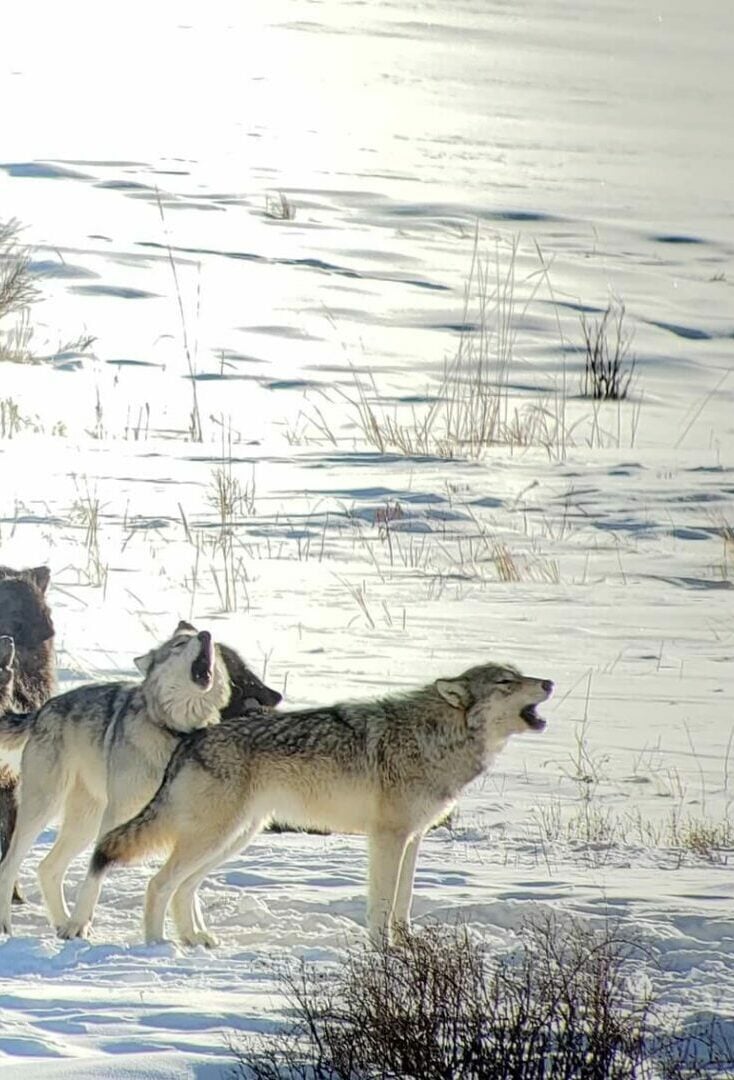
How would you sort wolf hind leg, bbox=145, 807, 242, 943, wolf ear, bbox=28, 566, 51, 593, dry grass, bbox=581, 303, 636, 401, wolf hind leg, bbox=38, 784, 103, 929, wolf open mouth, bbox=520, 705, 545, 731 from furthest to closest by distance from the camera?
dry grass, bbox=581, 303, 636, 401
wolf ear, bbox=28, 566, 51, 593
wolf hind leg, bbox=38, 784, 103, 929
wolf open mouth, bbox=520, 705, 545, 731
wolf hind leg, bbox=145, 807, 242, 943

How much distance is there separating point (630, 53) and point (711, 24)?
38.6 feet

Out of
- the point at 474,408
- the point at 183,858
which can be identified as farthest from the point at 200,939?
the point at 474,408

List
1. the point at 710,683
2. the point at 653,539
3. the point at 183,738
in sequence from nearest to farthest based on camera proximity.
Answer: the point at 183,738, the point at 710,683, the point at 653,539

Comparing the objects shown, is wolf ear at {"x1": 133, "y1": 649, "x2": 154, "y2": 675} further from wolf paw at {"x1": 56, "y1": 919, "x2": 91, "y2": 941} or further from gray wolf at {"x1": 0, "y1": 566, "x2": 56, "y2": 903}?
gray wolf at {"x1": 0, "y1": 566, "x2": 56, "y2": 903}

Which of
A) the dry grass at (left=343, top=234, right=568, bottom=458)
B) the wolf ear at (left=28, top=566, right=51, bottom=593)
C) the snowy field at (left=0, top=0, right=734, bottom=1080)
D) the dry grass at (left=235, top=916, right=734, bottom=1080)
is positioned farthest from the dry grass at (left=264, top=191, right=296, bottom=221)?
the dry grass at (left=235, top=916, right=734, bottom=1080)

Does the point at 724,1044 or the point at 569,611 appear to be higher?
the point at 724,1044

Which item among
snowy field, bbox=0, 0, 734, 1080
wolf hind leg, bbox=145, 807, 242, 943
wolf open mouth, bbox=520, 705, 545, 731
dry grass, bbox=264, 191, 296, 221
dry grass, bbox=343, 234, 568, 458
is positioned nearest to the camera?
wolf hind leg, bbox=145, 807, 242, 943

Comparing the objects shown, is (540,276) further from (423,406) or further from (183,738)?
(183,738)

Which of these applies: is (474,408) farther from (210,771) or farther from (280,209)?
(210,771)

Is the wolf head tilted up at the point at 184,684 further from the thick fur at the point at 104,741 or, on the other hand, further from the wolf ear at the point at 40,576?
the wolf ear at the point at 40,576

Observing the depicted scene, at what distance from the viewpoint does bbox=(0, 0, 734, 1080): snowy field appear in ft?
24.4

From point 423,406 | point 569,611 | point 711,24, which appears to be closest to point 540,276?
point 423,406

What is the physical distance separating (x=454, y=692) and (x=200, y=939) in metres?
1.20

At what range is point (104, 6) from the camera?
226ft
